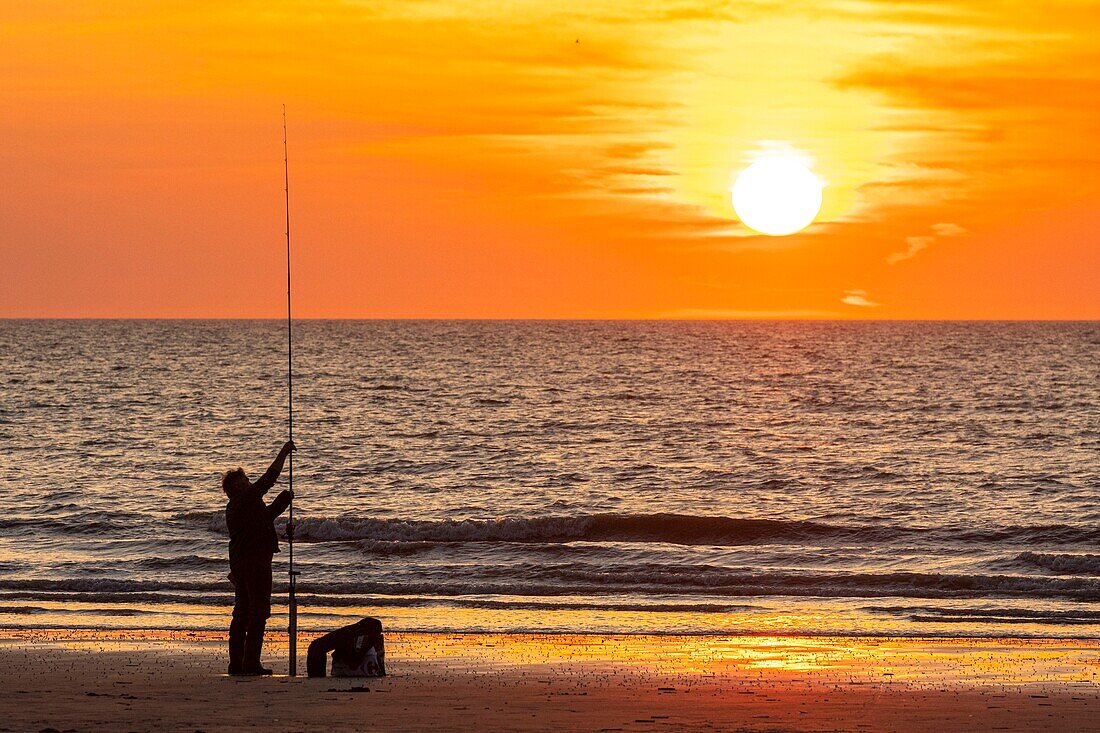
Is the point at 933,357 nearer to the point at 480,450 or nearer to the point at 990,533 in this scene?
the point at 480,450

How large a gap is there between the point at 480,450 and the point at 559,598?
21.9 metres

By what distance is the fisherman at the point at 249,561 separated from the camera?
1062 cm

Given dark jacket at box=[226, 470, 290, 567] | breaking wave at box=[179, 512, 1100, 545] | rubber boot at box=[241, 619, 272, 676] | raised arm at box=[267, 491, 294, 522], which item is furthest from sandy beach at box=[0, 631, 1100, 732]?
breaking wave at box=[179, 512, 1100, 545]

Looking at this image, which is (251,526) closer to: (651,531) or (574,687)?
(574,687)

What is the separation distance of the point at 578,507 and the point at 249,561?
57.4 ft

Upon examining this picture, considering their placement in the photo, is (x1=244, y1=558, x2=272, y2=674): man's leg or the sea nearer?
(x1=244, y1=558, x2=272, y2=674): man's leg

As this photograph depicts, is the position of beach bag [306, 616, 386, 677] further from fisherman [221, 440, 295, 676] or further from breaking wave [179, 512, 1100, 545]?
breaking wave [179, 512, 1100, 545]

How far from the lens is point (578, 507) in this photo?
27906mm

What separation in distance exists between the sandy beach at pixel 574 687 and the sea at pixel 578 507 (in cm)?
167

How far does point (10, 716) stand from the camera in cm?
886

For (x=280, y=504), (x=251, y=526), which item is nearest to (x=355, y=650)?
(x=251, y=526)

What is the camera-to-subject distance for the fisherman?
10.6 m

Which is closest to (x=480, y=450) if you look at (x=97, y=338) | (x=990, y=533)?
(x=990, y=533)

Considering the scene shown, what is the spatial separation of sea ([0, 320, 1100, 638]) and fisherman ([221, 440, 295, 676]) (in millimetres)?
4285
